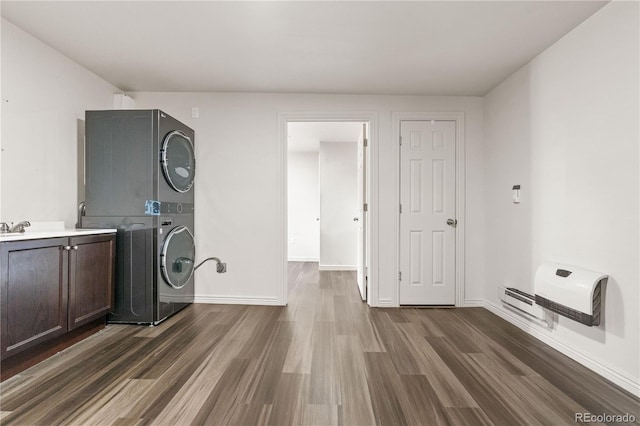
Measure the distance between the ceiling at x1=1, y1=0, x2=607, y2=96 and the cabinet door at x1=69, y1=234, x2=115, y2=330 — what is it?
5.02 feet

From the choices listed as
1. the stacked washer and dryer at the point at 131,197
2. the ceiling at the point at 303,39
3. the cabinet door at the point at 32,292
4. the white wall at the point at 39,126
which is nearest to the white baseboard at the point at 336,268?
the stacked washer and dryer at the point at 131,197

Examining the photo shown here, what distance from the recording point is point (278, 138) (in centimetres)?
323

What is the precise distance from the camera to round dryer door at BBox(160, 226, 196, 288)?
8.57 ft

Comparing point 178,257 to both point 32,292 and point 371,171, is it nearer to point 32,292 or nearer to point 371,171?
point 32,292

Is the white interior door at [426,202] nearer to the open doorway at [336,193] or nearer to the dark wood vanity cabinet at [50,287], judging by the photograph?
the open doorway at [336,193]

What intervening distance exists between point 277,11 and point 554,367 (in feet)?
9.62

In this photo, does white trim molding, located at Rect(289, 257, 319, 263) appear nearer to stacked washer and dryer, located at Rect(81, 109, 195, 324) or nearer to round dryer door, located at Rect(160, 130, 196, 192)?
round dryer door, located at Rect(160, 130, 196, 192)

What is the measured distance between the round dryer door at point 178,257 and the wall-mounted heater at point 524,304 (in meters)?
3.10

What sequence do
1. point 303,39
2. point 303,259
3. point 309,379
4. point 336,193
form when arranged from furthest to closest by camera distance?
point 303,259, point 336,193, point 303,39, point 309,379

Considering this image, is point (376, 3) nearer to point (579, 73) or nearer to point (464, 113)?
point (579, 73)

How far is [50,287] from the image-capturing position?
1896 mm

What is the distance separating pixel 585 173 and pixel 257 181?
9.13 feet

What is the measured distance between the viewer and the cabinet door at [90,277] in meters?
2.07

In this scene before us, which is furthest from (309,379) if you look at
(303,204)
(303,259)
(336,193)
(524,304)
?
(303,204)
